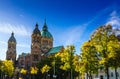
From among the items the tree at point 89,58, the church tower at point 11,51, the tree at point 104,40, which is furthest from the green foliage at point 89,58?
the church tower at point 11,51

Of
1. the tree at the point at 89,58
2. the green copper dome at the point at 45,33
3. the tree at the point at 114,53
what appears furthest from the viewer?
the green copper dome at the point at 45,33

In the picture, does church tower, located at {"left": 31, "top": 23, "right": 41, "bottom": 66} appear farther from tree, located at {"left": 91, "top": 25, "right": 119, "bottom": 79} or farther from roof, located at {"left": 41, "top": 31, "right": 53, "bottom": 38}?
tree, located at {"left": 91, "top": 25, "right": 119, "bottom": 79}

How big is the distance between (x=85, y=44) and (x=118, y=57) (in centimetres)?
914

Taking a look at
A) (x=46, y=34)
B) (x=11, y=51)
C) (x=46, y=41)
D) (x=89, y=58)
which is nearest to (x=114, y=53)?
(x=89, y=58)

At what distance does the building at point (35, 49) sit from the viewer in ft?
405

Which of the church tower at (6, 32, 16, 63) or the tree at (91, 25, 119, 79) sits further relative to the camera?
the church tower at (6, 32, 16, 63)

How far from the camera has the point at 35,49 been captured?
4860 inches

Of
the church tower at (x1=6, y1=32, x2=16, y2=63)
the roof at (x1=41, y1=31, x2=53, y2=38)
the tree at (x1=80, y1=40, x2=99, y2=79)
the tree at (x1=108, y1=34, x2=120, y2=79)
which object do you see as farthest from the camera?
the roof at (x1=41, y1=31, x2=53, y2=38)

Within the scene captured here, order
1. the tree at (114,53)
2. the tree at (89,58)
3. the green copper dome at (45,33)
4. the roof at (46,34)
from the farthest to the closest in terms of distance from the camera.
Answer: the green copper dome at (45,33) < the roof at (46,34) < the tree at (89,58) < the tree at (114,53)

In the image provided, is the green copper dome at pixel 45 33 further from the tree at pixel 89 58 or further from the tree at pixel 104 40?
the tree at pixel 104 40

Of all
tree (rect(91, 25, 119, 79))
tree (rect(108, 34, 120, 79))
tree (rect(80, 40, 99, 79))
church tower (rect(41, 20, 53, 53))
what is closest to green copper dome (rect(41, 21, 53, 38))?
church tower (rect(41, 20, 53, 53))

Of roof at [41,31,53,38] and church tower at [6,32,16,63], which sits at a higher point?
roof at [41,31,53,38]

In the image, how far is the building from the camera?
12331cm

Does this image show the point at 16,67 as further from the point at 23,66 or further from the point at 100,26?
the point at 100,26
